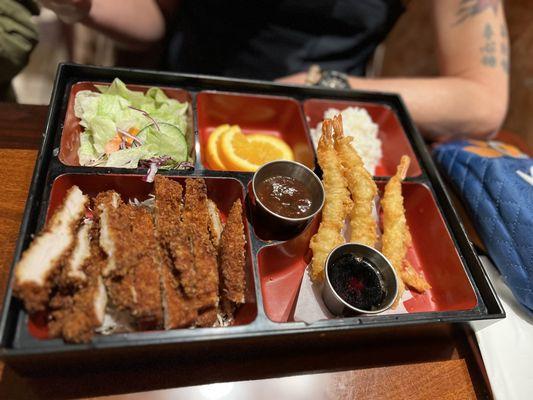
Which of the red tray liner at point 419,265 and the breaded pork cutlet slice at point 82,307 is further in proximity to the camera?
the red tray liner at point 419,265

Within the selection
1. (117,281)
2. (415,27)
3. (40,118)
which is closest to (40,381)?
(117,281)

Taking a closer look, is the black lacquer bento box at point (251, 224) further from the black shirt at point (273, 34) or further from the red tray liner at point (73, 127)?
the black shirt at point (273, 34)

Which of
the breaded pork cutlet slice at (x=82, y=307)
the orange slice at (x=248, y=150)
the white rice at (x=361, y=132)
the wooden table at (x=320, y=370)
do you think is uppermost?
the white rice at (x=361, y=132)

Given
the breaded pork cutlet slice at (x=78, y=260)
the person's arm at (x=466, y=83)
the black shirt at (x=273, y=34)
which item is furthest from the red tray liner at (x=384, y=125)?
the breaded pork cutlet slice at (x=78, y=260)

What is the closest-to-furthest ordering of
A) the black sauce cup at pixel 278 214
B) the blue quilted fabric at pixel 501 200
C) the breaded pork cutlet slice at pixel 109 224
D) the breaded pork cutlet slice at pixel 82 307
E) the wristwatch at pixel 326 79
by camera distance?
1. the breaded pork cutlet slice at pixel 82 307
2. the breaded pork cutlet slice at pixel 109 224
3. the black sauce cup at pixel 278 214
4. the blue quilted fabric at pixel 501 200
5. the wristwatch at pixel 326 79

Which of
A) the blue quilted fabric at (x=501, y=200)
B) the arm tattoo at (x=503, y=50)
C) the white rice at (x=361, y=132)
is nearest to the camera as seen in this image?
the blue quilted fabric at (x=501, y=200)

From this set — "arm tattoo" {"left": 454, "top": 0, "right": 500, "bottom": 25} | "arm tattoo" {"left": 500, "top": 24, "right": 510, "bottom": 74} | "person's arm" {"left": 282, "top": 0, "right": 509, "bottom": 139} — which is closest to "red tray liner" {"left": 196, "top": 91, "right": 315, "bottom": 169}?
"person's arm" {"left": 282, "top": 0, "right": 509, "bottom": 139}

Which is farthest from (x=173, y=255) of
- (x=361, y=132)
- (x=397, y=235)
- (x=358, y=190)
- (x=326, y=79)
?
(x=326, y=79)
